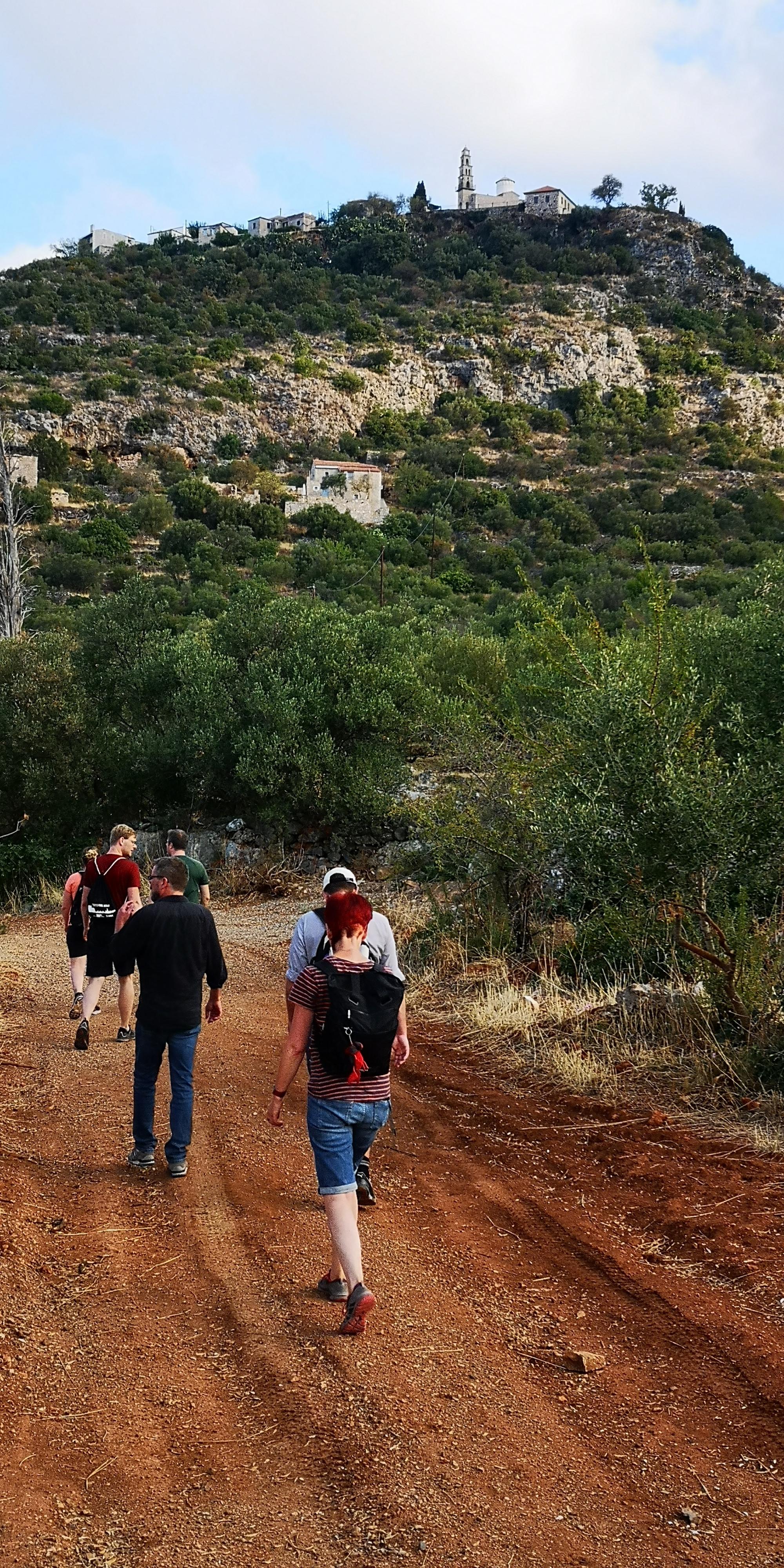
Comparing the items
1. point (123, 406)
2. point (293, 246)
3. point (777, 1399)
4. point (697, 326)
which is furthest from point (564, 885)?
point (293, 246)

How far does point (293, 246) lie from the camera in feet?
304

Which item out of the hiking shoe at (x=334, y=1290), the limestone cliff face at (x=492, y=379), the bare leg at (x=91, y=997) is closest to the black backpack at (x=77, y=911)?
the bare leg at (x=91, y=997)

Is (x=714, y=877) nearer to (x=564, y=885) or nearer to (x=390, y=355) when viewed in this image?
(x=564, y=885)

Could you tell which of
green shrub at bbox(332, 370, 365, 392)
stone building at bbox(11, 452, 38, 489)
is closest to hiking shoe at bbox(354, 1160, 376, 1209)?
stone building at bbox(11, 452, 38, 489)

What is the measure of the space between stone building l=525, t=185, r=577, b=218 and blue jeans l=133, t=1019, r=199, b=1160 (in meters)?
109

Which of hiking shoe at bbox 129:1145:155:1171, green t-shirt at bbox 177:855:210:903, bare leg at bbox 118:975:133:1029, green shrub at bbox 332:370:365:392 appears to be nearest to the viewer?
hiking shoe at bbox 129:1145:155:1171

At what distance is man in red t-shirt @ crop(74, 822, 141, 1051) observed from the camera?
8.45 metres

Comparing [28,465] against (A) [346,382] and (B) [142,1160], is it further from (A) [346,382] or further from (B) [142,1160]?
(B) [142,1160]

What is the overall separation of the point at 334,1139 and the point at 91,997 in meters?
4.91

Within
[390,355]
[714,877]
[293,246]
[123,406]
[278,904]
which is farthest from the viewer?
[293,246]

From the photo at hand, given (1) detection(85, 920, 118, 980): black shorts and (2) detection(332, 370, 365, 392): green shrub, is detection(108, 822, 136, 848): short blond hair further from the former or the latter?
(2) detection(332, 370, 365, 392): green shrub

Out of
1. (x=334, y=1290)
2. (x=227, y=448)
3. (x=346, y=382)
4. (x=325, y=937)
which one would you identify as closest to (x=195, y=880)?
(x=325, y=937)

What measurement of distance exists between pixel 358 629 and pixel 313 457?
166ft

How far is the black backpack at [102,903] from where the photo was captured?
335 inches
